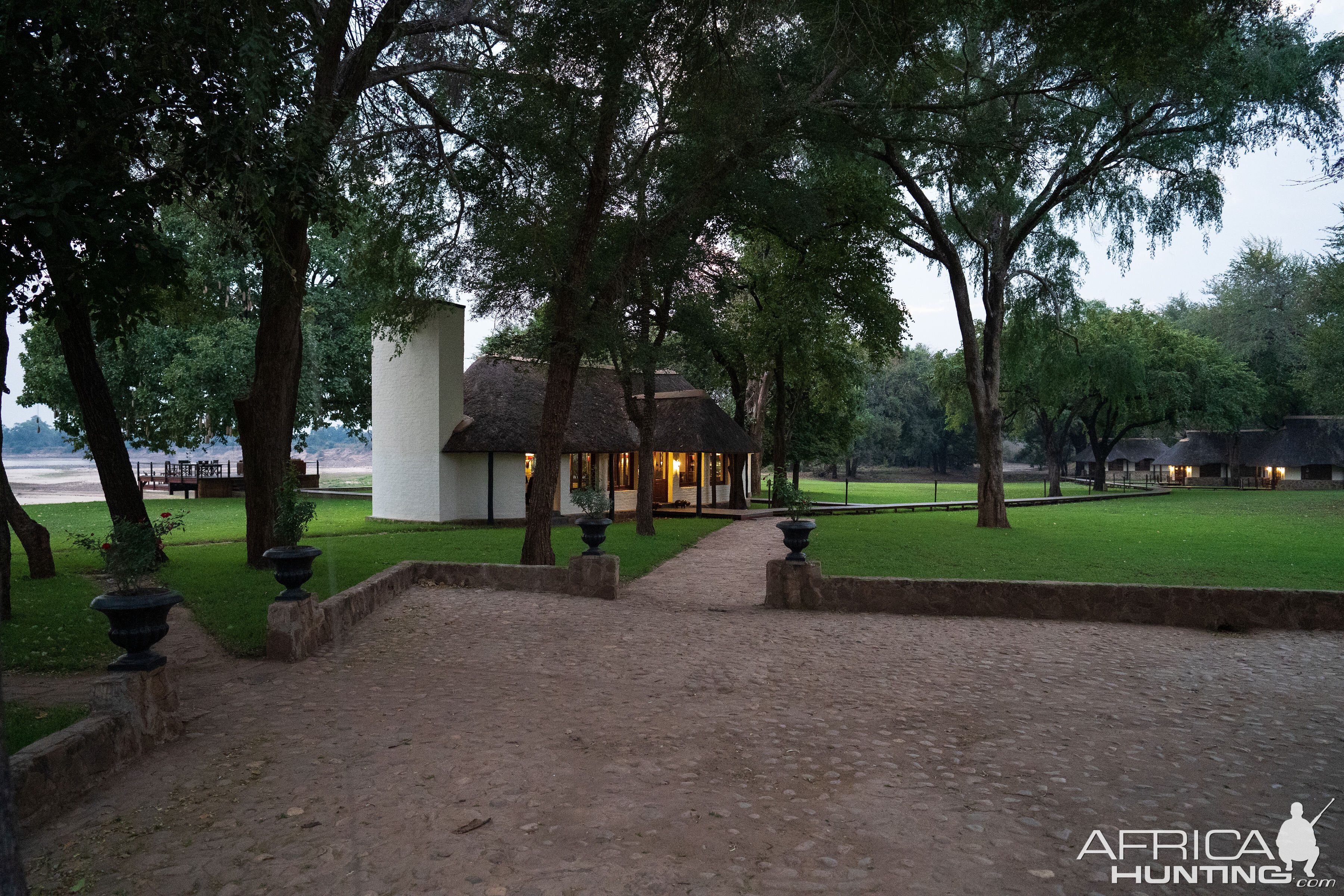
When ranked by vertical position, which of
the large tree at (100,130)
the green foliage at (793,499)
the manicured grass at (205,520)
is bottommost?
the manicured grass at (205,520)

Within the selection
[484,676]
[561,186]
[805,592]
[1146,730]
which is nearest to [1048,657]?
[1146,730]

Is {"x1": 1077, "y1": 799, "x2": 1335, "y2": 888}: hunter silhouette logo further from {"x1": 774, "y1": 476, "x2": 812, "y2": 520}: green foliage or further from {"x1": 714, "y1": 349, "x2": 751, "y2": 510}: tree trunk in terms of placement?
{"x1": 714, "y1": 349, "x2": 751, "y2": 510}: tree trunk

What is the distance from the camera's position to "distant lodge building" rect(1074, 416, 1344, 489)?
2128 inches

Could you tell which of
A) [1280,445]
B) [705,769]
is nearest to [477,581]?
[705,769]

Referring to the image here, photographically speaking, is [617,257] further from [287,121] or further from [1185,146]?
[1185,146]

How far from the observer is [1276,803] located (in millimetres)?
4848

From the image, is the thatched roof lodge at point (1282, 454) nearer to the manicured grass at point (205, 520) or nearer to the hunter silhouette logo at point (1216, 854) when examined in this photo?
the manicured grass at point (205, 520)

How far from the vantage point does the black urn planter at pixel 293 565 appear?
8.12 meters

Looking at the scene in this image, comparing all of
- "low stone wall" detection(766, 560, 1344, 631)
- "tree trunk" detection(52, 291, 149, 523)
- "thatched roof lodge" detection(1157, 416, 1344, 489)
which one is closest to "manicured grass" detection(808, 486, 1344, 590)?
"low stone wall" detection(766, 560, 1344, 631)

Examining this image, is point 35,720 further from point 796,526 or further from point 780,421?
point 780,421

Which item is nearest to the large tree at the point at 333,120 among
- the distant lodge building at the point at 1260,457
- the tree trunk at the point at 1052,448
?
the tree trunk at the point at 1052,448

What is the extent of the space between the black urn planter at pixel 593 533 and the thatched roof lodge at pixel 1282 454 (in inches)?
2168

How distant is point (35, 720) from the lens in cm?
613

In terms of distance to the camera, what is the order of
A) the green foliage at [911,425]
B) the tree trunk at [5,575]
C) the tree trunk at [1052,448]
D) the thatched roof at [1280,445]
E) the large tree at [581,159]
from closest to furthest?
the tree trunk at [5,575]
the large tree at [581,159]
the tree trunk at [1052,448]
the thatched roof at [1280,445]
the green foliage at [911,425]
